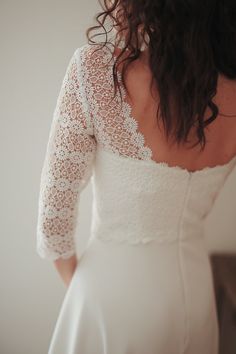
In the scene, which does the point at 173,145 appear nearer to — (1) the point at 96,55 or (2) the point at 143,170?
(2) the point at 143,170

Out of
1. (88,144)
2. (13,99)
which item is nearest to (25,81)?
(13,99)

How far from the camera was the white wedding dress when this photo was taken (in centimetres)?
58

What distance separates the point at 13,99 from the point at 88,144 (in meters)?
0.68

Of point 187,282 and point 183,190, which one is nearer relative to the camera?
point 183,190

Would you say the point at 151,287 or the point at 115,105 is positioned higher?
the point at 115,105

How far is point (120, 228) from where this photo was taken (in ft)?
2.35

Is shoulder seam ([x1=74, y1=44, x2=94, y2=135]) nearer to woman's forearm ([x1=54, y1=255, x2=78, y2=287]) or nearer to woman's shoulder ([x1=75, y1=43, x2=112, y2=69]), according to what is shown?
woman's shoulder ([x1=75, y1=43, x2=112, y2=69])

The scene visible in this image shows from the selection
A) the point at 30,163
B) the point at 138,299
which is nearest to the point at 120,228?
the point at 138,299

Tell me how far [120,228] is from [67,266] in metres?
0.19

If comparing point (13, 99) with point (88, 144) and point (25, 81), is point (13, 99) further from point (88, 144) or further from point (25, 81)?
point (88, 144)

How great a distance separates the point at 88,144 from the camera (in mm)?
617

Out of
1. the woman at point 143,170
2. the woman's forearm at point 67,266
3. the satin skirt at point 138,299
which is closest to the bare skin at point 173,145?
the woman at point 143,170

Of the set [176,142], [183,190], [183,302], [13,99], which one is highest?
[13,99]

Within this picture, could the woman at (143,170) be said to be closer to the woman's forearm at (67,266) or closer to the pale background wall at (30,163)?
the woman's forearm at (67,266)
